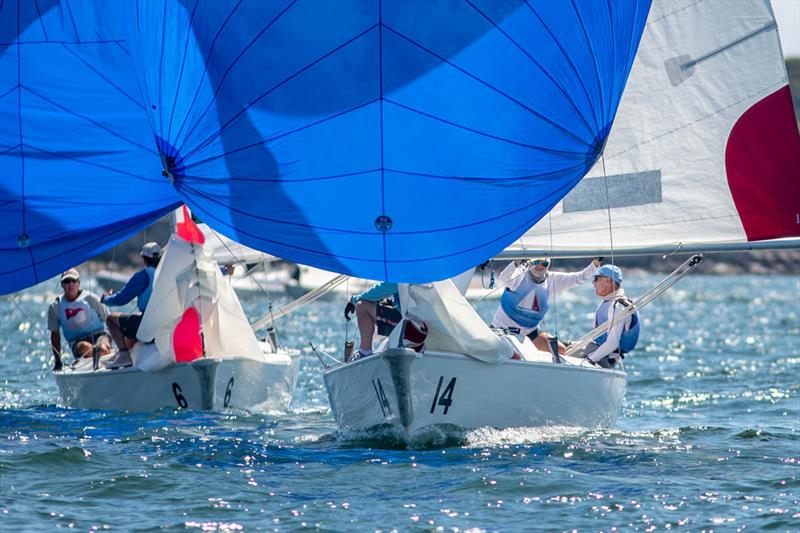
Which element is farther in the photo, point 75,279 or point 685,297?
point 685,297

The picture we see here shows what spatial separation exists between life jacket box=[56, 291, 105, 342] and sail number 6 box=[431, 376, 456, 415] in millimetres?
5070

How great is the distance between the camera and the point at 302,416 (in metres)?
13.0

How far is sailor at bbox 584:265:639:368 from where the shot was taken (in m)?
11.7

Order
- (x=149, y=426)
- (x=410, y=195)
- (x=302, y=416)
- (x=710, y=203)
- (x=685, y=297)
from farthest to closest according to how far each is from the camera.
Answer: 1. (x=685, y=297)
2. (x=302, y=416)
3. (x=710, y=203)
4. (x=149, y=426)
5. (x=410, y=195)

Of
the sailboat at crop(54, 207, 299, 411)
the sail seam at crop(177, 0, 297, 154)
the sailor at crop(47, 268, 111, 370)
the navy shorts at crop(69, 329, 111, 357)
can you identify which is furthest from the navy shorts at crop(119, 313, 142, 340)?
the sail seam at crop(177, 0, 297, 154)

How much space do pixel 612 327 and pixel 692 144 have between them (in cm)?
184

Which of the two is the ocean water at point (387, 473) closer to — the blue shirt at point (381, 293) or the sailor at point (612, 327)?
the sailor at point (612, 327)

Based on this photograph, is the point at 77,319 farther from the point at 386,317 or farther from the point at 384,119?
the point at 384,119

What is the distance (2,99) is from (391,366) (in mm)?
5382

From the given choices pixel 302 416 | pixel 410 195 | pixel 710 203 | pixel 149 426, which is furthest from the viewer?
pixel 302 416

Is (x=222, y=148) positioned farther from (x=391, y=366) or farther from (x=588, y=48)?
(x=588, y=48)

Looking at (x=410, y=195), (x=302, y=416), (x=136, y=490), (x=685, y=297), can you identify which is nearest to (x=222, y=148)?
(x=410, y=195)

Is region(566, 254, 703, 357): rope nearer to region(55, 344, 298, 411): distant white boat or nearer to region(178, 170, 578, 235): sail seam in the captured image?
region(178, 170, 578, 235): sail seam

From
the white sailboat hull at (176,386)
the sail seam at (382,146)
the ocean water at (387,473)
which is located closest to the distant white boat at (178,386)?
the white sailboat hull at (176,386)
